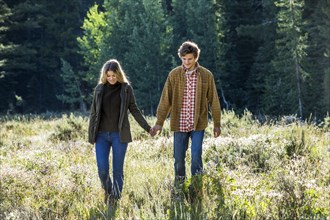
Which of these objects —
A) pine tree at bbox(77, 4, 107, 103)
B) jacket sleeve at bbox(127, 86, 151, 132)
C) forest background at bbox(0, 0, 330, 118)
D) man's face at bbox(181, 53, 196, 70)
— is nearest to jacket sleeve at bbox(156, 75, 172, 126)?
jacket sleeve at bbox(127, 86, 151, 132)

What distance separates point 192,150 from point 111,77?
1.35 metres

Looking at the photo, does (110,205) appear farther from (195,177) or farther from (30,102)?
(30,102)

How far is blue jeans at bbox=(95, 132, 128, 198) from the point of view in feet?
18.0

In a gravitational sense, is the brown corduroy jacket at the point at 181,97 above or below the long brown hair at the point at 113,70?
below

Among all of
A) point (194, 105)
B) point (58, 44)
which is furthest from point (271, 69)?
point (194, 105)

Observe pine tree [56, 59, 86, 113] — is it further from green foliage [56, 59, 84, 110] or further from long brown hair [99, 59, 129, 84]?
long brown hair [99, 59, 129, 84]

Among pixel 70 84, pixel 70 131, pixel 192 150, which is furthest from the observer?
pixel 70 84

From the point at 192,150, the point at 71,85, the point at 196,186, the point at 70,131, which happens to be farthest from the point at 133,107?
the point at 71,85

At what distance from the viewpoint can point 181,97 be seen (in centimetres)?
561

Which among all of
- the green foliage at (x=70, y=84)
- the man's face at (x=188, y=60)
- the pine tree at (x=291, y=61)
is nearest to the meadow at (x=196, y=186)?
the man's face at (x=188, y=60)

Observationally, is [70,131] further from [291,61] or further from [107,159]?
[291,61]

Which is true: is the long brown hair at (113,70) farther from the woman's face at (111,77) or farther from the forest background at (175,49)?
the forest background at (175,49)

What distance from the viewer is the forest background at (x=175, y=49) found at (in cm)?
3028

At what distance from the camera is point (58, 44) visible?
42.6m
